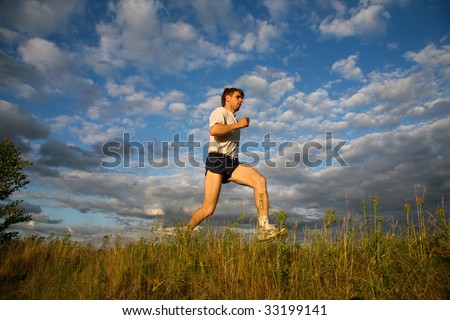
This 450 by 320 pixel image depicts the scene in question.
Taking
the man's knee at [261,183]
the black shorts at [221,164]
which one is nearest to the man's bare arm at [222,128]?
the black shorts at [221,164]

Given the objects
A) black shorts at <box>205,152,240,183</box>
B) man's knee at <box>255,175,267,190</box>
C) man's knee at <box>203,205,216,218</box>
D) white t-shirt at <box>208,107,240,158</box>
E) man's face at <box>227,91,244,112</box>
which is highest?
man's face at <box>227,91,244,112</box>

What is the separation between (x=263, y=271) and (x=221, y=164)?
2.23 meters

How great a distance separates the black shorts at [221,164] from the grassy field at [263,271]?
3.48 ft

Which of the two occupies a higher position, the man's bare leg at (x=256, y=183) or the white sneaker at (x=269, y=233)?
the man's bare leg at (x=256, y=183)

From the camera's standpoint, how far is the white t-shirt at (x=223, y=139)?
5693mm

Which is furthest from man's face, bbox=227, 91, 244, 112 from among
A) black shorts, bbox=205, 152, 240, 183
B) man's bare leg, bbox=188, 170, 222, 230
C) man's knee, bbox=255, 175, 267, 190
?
man's knee, bbox=255, 175, 267, 190

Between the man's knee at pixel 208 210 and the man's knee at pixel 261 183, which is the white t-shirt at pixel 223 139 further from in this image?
the man's knee at pixel 208 210

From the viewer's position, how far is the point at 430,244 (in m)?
4.21

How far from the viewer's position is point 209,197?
556cm

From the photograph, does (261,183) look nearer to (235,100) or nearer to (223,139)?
(223,139)

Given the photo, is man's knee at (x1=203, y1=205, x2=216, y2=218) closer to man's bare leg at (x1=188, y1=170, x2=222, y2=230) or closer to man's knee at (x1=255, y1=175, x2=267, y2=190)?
man's bare leg at (x1=188, y1=170, x2=222, y2=230)

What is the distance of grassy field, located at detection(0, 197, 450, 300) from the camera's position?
3541mm

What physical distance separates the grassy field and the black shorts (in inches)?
41.8

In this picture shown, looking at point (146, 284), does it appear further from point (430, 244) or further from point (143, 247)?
point (430, 244)
